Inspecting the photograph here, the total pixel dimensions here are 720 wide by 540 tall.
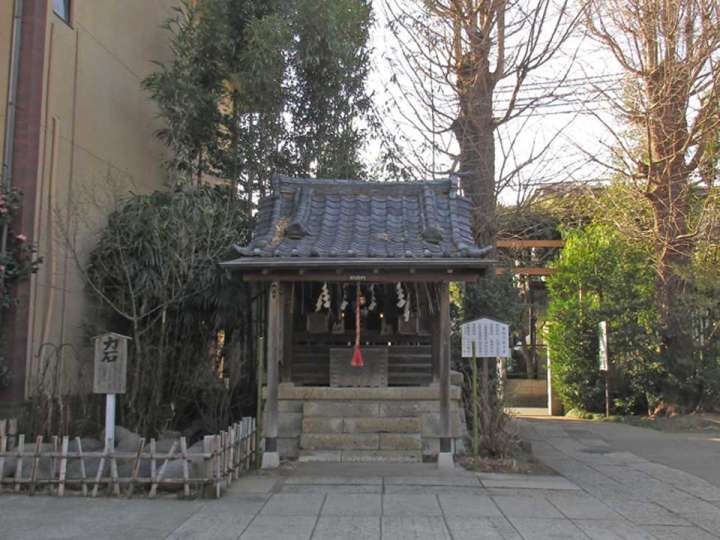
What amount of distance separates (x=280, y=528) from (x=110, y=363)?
361 cm

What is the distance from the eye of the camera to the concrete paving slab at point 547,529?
6625mm

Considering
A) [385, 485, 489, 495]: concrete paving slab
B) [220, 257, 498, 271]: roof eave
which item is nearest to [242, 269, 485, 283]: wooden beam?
[220, 257, 498, 271]: roof eave

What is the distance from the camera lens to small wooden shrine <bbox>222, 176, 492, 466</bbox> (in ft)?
32.5

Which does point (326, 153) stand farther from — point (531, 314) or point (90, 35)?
point (531, 314)

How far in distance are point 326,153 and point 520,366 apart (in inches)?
587

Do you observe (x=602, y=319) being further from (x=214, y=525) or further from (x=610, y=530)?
(x=214, y=525)

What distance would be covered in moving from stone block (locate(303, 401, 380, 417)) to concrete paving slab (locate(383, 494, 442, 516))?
9.13 ft

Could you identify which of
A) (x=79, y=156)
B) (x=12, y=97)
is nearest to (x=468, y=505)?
(x=79, y=156)

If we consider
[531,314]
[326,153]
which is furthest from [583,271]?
[326,153]

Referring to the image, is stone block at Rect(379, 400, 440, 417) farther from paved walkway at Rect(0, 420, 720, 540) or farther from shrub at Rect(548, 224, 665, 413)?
shrub at Rect(548, 224, 665, 413)

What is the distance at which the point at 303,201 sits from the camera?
11633 mm

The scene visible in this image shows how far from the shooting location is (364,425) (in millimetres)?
10805

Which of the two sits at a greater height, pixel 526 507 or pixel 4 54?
pixel 4 54

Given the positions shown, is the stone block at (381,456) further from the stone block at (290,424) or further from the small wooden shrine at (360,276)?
the stone block at (290,424)
